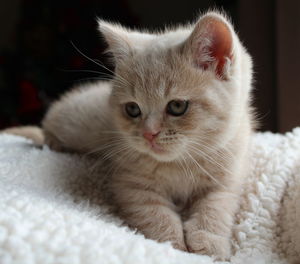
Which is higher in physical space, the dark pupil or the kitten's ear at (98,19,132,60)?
the kitten's ear at (98,19,132,60)

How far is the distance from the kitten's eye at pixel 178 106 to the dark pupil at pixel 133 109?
11cm

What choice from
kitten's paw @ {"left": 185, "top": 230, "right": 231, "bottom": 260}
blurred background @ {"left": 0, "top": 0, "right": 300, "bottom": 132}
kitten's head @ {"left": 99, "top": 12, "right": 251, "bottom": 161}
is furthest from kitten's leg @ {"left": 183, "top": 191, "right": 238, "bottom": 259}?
blurred background @ {"left": 0, "top": 0, "right": 300, "bottom": 132}

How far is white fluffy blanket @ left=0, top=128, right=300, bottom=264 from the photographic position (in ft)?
2.44

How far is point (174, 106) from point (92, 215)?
351 millimetres

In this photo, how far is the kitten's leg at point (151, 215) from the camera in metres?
1.04

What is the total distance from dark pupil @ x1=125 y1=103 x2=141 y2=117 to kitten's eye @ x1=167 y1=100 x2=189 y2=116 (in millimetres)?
110

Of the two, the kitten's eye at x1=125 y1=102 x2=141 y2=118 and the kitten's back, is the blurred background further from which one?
the kitten's eye at x1=125 y1=102 x2=141 y2=118

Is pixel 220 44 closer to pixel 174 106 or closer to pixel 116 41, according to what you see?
pixel 174 106

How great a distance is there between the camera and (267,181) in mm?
1179

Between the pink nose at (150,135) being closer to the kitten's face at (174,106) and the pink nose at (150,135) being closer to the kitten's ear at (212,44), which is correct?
the kitten's face at (174,106)

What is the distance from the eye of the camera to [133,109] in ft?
3.74

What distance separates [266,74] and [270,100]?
14 centimetres

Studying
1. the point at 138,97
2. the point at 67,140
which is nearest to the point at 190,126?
the point at 138,97

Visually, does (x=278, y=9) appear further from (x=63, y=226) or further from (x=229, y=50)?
(x=63, y=226)
